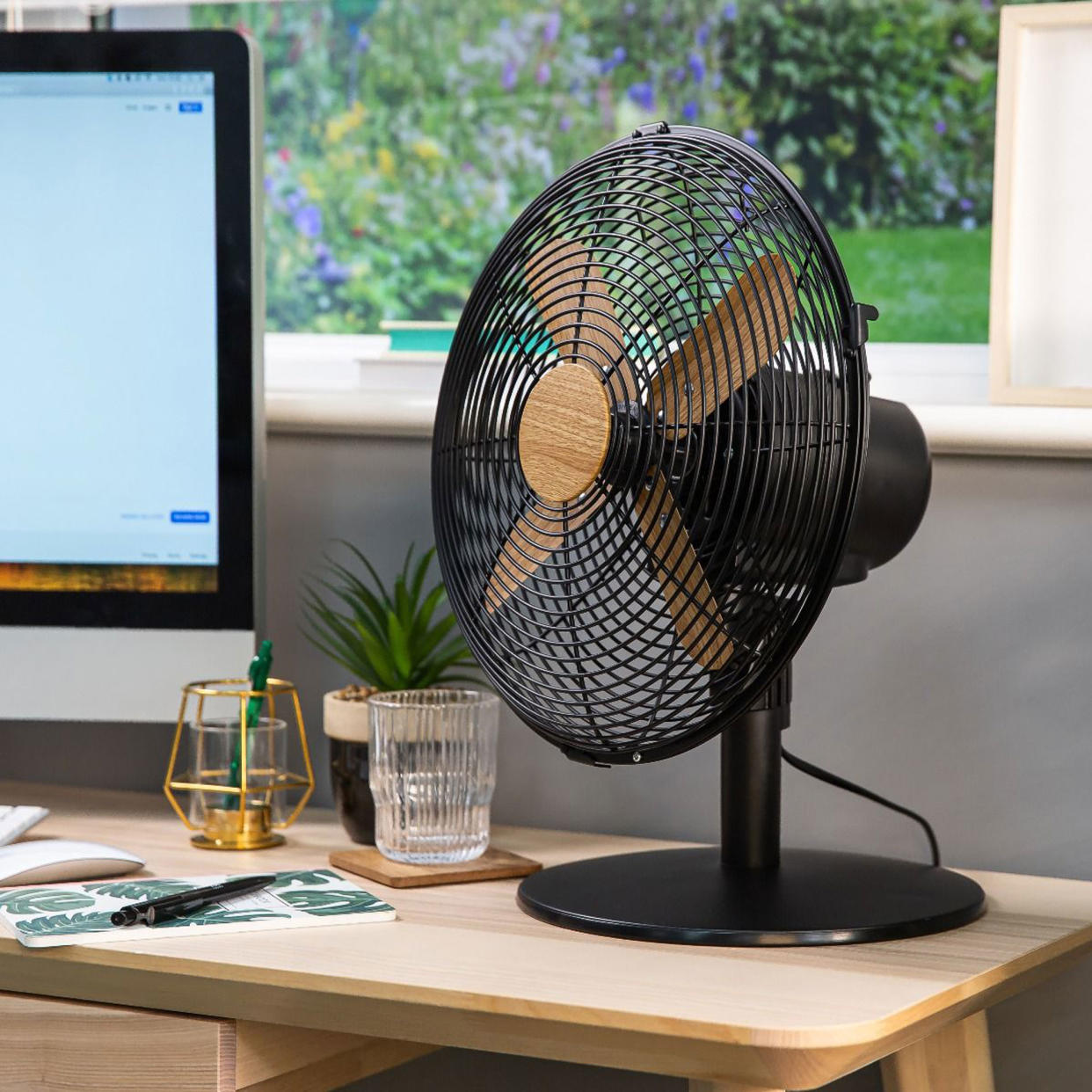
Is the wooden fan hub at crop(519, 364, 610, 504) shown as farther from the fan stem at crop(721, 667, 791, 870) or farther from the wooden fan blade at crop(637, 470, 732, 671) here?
the fan stem at crop(721, 667, 791, 870)

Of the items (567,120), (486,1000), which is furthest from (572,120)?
(486,1000)

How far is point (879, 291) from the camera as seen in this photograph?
1.59 meters

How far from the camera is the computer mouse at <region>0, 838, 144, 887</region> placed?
43.2 inches

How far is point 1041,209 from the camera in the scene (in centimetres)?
135

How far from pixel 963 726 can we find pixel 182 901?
1.99 ft

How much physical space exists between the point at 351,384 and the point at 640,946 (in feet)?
3.05

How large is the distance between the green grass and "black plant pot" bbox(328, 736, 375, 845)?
0.64 m

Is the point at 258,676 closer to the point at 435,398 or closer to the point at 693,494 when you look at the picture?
the point at 435,398

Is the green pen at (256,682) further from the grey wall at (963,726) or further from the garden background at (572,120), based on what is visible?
the garden background at (572,120)

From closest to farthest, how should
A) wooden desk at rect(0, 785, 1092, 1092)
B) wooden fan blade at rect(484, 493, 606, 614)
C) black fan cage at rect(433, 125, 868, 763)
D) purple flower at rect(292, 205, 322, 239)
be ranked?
wooden desk at rect(0, 785, 1092, 1092) < black fan cage at rect(433, 125, 868, 763) < wooden fan blade at rect(484, 493, 606, 614) < purple flower at rect(292, 205, 322, 239)

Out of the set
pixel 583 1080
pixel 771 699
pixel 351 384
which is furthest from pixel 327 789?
pixel 771 699

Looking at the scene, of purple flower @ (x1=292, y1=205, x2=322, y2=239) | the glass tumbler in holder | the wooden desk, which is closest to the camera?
the wooden desk

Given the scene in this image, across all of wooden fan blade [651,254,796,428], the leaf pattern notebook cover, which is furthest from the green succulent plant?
A: wooden fan blade [651,254,796,428]

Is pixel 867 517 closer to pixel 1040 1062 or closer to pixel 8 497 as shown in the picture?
pixel 1040 1062
